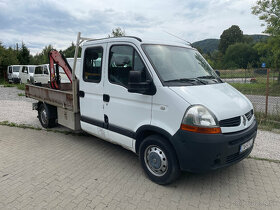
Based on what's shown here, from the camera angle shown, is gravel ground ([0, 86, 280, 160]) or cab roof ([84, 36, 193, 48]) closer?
cab roof ([84, 36, 193, 48])

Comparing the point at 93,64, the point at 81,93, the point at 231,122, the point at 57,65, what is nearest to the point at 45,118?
the point at 57,65

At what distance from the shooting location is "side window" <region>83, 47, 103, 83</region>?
14.1ft

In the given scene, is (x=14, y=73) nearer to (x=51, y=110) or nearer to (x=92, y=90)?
(x=51, y=110)

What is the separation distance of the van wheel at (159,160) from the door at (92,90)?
44.8 inches

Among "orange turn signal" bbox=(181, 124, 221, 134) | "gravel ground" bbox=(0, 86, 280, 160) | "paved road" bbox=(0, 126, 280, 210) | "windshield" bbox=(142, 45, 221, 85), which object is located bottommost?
"paved road" bbox=(0, 126, 280, 210)

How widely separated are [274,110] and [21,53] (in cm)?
3388

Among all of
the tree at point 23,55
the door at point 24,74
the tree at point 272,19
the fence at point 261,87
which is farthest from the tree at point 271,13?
the tree at point 23,55

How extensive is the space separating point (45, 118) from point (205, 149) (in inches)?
203

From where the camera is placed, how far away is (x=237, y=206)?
3.03 m

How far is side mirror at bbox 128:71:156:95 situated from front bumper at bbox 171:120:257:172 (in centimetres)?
75

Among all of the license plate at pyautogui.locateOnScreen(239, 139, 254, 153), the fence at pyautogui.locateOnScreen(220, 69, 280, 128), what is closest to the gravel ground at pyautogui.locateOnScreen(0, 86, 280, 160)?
the fence at pyautogui.locateOnScreen(220, 69, 280, 128)

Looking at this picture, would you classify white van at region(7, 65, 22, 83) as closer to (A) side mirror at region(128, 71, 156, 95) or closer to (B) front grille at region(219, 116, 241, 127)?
(A) side mirror at region(128, 71, 156, 95)

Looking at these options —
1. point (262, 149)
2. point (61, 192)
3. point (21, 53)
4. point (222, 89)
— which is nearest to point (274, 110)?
point (262, 149)

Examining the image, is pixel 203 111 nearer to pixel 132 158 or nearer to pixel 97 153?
pixel 132 158
